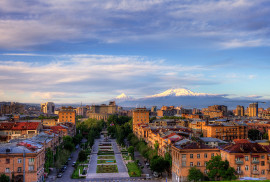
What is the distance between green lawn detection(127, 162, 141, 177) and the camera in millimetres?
66037

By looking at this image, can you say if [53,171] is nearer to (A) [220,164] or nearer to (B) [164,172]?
(B) [164,172]

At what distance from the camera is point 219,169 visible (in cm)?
5175

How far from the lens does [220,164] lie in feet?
170

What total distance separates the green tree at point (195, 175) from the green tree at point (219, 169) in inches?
63.4

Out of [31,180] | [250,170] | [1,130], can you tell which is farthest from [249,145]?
[1,130]

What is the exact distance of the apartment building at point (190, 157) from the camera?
181 ft

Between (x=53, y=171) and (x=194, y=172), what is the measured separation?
33356mm

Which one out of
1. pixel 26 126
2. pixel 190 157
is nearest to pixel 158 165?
pixel 190 157

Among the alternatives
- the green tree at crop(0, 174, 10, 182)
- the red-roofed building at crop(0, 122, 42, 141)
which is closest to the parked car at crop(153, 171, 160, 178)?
the green tree at crop(0, 174, 10, 182)

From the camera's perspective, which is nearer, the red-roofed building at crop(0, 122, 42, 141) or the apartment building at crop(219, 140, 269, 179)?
the apartment building at crop(219, 140, 269, 179)

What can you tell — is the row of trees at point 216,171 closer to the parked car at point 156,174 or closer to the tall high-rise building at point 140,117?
the parked car at point 156,174

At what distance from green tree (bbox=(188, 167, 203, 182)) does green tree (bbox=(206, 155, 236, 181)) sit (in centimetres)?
161

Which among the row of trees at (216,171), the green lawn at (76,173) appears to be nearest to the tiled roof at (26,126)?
the green lawn at (76,173)

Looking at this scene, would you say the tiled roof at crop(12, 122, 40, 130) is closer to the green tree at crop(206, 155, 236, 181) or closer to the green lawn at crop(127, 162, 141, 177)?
the green lawn at crop(127, 162, 141, 177)
